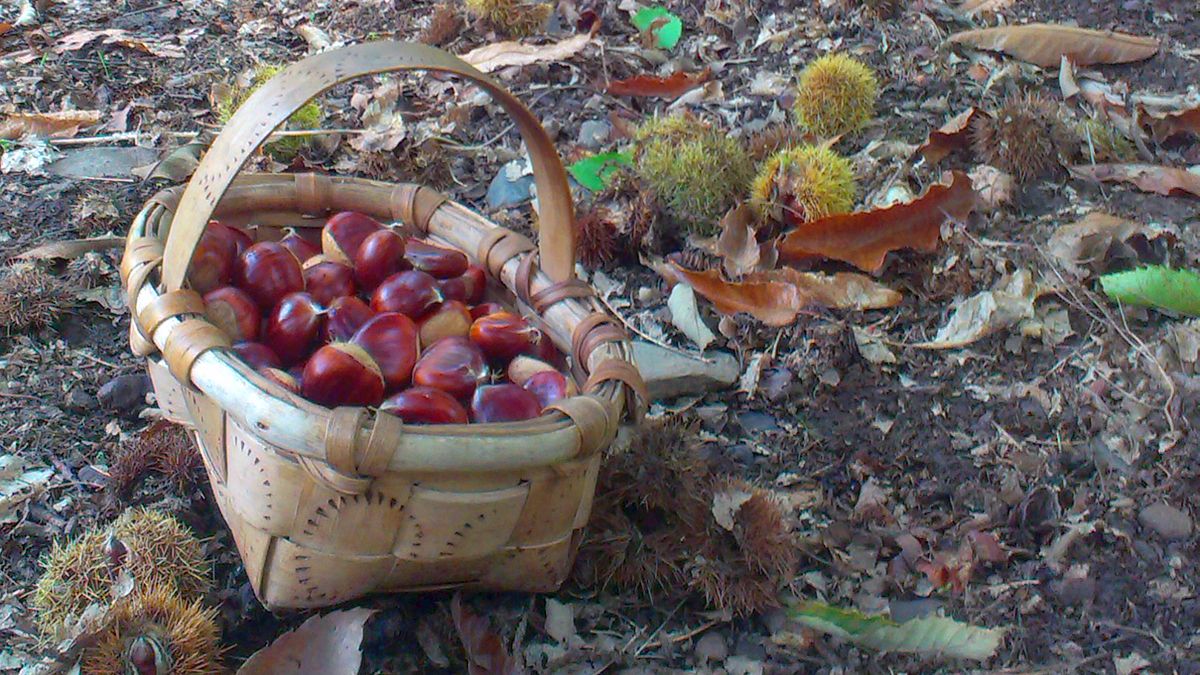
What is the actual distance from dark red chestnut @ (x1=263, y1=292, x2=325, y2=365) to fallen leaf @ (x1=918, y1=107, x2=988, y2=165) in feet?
4.80

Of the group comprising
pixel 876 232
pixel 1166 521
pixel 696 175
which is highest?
pixel 696 175

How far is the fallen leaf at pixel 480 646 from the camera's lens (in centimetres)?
135

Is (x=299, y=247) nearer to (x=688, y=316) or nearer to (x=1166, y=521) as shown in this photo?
(x=688, y=316)

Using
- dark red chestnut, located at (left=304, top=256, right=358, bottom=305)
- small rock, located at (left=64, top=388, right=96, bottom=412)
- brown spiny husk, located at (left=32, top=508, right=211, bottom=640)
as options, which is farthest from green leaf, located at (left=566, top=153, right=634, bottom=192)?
brown spiny husk, located at (left=32, top=508, right=211, bottom=640)

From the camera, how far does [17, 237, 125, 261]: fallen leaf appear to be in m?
2.07

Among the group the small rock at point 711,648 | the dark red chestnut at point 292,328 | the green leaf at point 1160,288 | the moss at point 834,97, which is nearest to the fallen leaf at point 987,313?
the green leaf at point 1160,288

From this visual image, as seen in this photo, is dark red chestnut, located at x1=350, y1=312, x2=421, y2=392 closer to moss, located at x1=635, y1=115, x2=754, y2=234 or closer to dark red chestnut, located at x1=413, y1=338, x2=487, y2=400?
dark red chestnut, located at x1=413, y1=338, x2=487, y2=400

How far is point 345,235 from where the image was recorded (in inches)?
63.4

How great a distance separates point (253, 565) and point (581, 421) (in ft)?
1.55

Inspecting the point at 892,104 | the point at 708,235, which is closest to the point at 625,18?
the point at 892,104

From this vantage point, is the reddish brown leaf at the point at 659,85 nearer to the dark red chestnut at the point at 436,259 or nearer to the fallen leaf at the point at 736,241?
the fallen leaf at the point at 736,241

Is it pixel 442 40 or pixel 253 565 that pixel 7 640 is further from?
pixel 442 40

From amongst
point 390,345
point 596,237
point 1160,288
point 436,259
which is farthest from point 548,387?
point 1160,288

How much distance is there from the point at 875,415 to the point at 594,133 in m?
1.08
